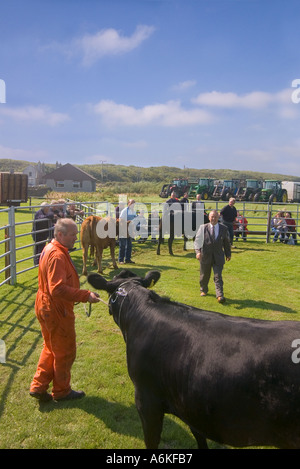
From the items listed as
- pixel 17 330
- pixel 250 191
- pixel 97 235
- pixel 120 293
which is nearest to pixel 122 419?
pixel 120 293

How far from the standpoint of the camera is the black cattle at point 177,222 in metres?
11.3

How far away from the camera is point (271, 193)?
3169cm

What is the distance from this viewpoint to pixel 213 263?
6.59 m

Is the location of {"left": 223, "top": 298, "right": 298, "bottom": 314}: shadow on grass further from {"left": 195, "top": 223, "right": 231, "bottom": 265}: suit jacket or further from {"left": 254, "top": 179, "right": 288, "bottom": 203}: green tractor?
{"left": 254, "top": 179, "right": 288, "bottom": 203}: green tractor

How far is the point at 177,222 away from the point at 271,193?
→ 908 inches

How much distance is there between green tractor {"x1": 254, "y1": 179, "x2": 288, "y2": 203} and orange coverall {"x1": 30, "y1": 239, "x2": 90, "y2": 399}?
30.5 m

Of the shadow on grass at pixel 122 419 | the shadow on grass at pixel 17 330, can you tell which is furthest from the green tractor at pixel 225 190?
the shadow on grass at pixel 122 419

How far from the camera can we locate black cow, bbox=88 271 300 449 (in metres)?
1.97

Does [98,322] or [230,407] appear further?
[98,322]

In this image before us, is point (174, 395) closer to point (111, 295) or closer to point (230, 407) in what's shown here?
point (230, 407)

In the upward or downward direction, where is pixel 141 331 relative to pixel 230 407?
upward

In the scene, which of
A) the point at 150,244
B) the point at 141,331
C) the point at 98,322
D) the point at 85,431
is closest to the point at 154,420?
the point at 141,331

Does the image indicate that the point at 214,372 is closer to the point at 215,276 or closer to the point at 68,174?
the point at 215,276

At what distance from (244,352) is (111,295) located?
1.34 meters
